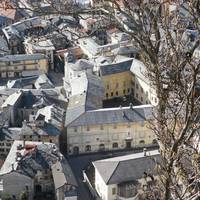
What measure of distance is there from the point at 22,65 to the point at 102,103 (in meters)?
7.22

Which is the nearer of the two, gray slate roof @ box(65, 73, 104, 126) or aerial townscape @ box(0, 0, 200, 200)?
aerial townscape @ box(0, 0, 200, 200)

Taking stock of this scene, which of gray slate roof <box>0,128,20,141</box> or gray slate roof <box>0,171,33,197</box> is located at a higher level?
gray slate roof <box>0,128,20,141</box>

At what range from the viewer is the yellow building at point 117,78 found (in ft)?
93.8

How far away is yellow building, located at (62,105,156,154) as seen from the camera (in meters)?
23.8

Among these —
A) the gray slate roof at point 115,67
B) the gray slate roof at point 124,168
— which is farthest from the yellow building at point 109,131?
the gray slate roof at point 115,67

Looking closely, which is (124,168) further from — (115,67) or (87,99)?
(115,67)

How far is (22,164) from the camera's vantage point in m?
20.5

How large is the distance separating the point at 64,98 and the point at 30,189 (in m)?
7.77

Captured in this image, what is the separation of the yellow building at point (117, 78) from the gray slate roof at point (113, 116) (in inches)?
183

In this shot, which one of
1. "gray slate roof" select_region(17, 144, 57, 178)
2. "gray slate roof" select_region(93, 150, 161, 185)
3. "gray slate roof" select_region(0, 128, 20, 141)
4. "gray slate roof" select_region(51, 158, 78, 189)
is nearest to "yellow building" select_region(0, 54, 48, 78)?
"gray slate roof" select_region(0, 128, 20, 141)

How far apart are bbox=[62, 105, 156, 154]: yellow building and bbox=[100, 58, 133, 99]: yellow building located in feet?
15.6

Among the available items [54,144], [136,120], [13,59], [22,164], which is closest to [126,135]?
[136,120]

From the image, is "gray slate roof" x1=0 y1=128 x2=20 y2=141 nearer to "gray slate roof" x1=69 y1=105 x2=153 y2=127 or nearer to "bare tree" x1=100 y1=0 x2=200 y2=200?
"gray slate roof" x1=69 y1=105 x2=153 y2=127

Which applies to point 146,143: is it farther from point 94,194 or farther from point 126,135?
point 94,194
